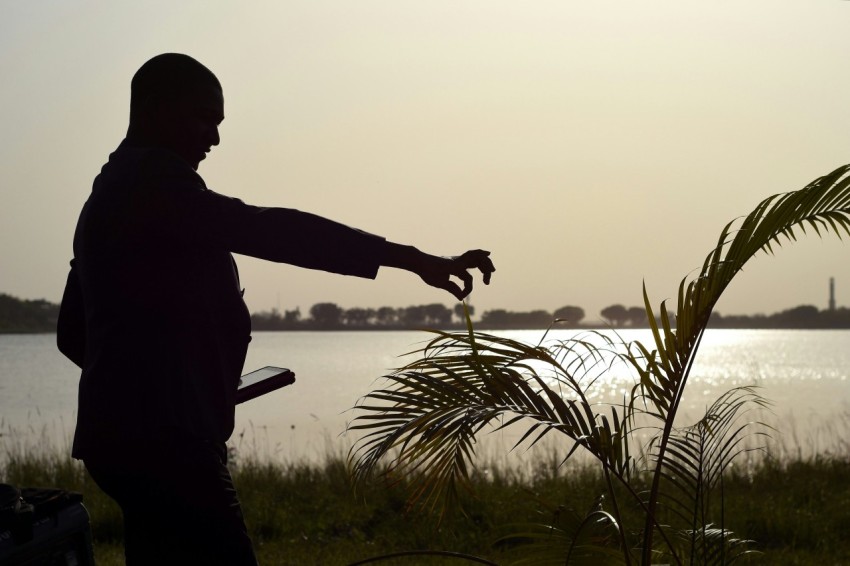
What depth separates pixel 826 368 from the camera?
58312 millimetres

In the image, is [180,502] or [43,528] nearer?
[180,502]

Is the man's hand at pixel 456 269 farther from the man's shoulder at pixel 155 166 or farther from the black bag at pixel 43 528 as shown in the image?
the black bag at pixel 43 528

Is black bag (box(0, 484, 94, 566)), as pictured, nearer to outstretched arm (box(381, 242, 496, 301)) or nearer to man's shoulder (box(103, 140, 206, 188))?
man's shoulder (box(103, 140, 206, 188))

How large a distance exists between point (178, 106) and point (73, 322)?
71cm

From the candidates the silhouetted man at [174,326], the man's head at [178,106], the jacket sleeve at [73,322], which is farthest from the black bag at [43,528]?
the man's head at [178,106]

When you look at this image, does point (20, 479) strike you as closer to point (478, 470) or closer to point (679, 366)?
point (478, 470)

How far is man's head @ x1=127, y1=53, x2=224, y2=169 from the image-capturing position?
2.51 meters

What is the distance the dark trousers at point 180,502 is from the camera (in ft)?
7.72

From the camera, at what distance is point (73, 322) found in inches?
108

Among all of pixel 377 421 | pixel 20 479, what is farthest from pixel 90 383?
pixel 20 479

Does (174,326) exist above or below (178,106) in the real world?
below

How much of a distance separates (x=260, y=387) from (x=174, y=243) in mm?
548

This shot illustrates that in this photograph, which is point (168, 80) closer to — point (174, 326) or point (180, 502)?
point (174, 326)

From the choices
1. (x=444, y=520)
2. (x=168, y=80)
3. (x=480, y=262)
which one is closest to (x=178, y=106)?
(x=168, y=80)
